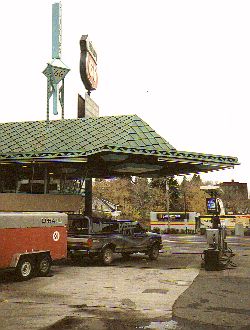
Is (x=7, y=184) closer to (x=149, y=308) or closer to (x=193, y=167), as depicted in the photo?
(x=193, y=167)

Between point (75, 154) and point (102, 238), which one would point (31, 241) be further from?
point (75, 154)

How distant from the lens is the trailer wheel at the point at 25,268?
1499cm

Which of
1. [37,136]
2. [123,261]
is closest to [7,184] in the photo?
[37,136]

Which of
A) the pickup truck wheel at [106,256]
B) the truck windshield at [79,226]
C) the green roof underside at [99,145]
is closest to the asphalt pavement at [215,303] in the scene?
the pickup truck wheel at [106,256]

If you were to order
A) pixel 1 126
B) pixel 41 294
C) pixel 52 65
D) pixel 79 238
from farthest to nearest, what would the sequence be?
pixel 52 65
pixel 1 126
pixel 79 238
pixel 41 294

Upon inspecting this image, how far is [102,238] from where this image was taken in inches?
780

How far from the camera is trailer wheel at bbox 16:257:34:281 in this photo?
49.2 ft

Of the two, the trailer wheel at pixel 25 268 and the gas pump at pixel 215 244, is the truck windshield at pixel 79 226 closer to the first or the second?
the trailer wheel at pixel 25 268

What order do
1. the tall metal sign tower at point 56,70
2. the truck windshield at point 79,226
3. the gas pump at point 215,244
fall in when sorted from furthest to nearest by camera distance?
1. the tall metal sign tower at point 56,70
2. the truck windshield at point 79,226
3. the gas pump at point 215,244

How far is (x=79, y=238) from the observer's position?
19406mm

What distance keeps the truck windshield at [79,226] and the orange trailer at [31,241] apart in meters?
2.08

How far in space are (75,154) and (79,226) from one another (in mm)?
5195

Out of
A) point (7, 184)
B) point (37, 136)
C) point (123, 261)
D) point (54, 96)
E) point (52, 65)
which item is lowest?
point (123, 261)

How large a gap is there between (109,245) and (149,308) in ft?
31.4
